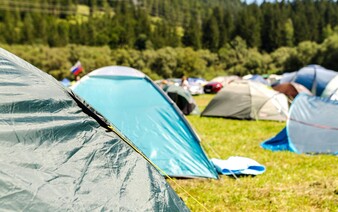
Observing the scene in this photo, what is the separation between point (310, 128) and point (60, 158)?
5820 mm

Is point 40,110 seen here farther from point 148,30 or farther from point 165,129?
point 148,30

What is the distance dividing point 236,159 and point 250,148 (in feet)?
5.80

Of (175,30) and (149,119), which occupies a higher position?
(149,119)

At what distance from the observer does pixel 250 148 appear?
8.04m

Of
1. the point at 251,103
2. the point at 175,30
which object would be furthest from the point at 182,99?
the point at 175,30

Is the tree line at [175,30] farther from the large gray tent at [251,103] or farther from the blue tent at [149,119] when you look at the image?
the blue tent at [149,119]

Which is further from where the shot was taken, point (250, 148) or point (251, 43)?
point (251, 43)

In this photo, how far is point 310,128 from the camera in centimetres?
745

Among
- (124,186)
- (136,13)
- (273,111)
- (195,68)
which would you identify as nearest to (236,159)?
(124,186)

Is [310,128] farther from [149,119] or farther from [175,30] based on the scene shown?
[175,30]

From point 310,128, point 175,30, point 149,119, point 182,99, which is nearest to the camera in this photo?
point 149,119

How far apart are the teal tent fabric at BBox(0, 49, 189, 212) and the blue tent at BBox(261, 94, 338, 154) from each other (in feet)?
15.8

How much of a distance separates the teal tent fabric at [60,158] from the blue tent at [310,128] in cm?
483

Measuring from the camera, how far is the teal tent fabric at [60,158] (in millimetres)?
2615
